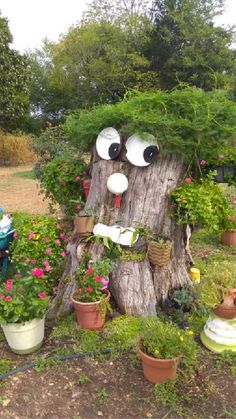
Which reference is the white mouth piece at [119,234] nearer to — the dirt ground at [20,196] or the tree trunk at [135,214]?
the tree trunk at [135,214]

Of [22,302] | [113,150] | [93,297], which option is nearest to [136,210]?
[113,150]

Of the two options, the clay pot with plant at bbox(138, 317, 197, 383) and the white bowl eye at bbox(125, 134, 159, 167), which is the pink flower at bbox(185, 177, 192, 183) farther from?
the clay pot with plant at bbox(138, 317, 197, 383)

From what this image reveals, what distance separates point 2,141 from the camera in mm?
16656

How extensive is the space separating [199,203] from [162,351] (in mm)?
1113

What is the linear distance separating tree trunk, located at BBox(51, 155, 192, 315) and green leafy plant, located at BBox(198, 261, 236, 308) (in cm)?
53

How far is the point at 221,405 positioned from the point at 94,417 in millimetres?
760

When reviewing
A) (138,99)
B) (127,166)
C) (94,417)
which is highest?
(138,99)

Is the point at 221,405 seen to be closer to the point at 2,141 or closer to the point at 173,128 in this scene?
the point at 173,128

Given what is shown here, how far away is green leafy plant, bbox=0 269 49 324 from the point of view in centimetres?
247

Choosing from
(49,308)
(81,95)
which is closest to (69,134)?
(49,308)

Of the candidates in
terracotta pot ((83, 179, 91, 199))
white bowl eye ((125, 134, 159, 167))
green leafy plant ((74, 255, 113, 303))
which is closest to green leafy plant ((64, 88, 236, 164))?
white bowl eye ((125, 134, 159, 167))

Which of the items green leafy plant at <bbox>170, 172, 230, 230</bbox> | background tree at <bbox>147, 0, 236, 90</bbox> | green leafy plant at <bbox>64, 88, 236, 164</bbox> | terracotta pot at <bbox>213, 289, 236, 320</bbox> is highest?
background tree at <bbox>147, 0, 236, 90</bbox>

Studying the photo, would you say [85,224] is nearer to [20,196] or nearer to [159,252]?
[159,252]

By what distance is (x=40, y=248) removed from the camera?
135 inches
